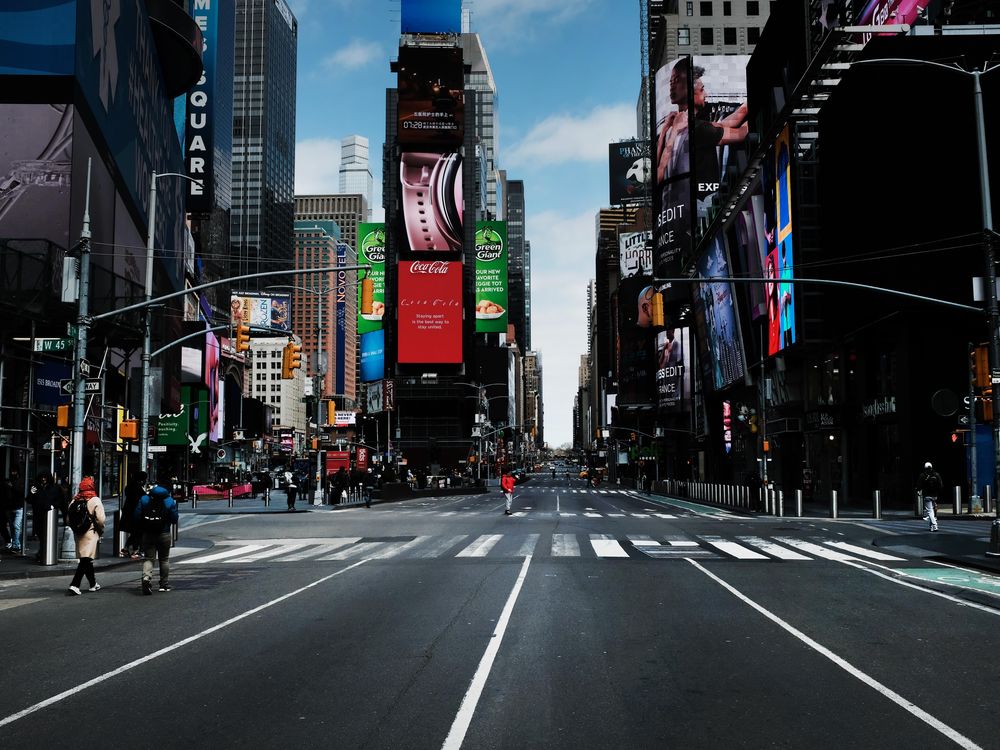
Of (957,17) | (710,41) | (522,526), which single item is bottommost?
(522,526)

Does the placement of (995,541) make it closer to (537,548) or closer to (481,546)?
(537,548)

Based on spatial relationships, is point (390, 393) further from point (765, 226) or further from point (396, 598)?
point (396, 598)

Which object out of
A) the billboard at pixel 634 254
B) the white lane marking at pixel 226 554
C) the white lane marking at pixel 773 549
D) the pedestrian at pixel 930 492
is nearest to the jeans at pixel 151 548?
the white lane marking at pixel 226 554

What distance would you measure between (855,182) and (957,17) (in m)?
8.39

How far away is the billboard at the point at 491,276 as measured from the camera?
141625mm

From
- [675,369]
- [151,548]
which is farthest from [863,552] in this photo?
[675,369]

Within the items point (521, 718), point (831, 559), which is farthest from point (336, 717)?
point (831, 559)

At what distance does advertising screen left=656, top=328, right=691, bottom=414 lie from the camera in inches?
4181

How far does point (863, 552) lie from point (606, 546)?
5880 mm

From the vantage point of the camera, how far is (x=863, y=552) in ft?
65.6

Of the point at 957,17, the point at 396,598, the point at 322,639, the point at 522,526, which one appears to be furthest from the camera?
the point at 957,17

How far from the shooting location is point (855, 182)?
43969 millimetres

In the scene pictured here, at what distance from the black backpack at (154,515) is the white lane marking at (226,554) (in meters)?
5.56

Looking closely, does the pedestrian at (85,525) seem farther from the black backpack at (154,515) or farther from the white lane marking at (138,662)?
the white lane marking at (138,662)
